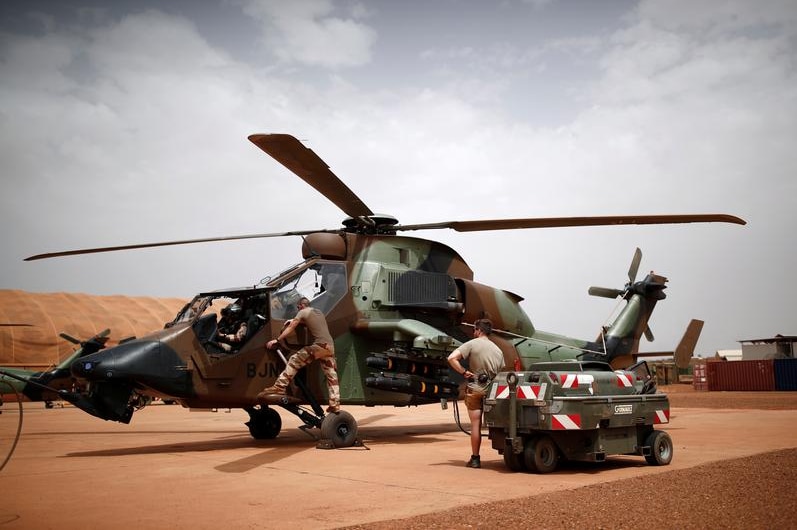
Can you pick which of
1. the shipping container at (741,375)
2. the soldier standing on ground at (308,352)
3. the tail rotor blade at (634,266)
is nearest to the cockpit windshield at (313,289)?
the soldier standing on ground at (308,352)

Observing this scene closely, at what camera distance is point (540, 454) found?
7.74 metres

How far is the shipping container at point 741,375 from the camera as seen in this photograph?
3666 centimetres

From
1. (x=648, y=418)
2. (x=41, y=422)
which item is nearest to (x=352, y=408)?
(x=41, y=422)

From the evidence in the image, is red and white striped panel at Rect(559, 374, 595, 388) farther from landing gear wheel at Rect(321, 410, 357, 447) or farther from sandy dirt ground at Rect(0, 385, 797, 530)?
landing gear wheel at Rect(321, 410, 357, 447)

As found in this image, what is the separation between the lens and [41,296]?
33844 millimetres

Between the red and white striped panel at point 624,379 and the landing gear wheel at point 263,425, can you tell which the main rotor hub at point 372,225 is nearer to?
the landing gear wheel at point 263,425

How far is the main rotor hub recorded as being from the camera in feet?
41.7

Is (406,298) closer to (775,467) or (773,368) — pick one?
(775,467)

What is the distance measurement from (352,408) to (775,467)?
15753mm

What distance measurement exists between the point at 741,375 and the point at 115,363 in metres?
36.0

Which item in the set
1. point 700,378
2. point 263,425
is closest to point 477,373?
point 263,425

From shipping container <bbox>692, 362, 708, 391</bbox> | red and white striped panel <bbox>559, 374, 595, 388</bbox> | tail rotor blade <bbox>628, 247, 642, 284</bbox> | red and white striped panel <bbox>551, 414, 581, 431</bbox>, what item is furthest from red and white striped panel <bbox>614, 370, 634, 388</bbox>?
shipping container <bbox>692, 362, 708, 391</bbox>

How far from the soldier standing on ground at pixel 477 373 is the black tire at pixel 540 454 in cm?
75

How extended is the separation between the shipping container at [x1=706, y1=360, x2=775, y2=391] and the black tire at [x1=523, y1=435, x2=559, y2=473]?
3382 centimetres
